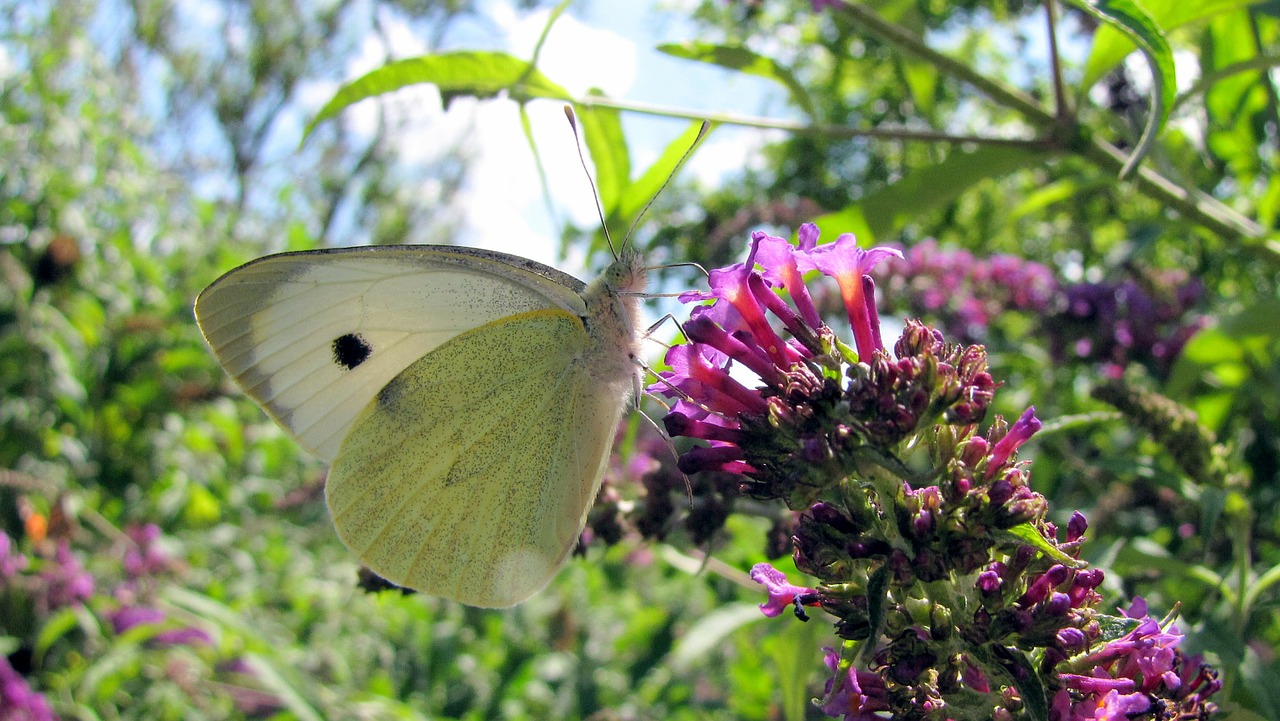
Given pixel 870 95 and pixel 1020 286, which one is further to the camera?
pixel 870 95

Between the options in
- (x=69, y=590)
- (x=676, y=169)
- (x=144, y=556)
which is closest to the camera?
(x=676, y=169)

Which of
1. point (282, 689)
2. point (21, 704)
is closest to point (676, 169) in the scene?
point (282, 689)

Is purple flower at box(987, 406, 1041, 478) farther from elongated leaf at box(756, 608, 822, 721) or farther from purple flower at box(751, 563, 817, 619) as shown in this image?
elongated leaf at box(756, 608, 822, 721)

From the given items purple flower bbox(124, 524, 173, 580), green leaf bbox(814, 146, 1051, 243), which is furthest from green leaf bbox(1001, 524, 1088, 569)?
purple flower bbox(124, 524, 173, 580)

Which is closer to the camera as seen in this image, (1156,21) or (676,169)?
(1156,21)

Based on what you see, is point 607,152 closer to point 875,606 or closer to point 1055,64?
point 1055,64

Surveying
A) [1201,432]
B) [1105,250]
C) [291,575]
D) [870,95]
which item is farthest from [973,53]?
[291,575]

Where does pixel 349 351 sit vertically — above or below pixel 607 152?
below

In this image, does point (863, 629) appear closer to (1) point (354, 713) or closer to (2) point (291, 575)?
(1) point (354, 713)
